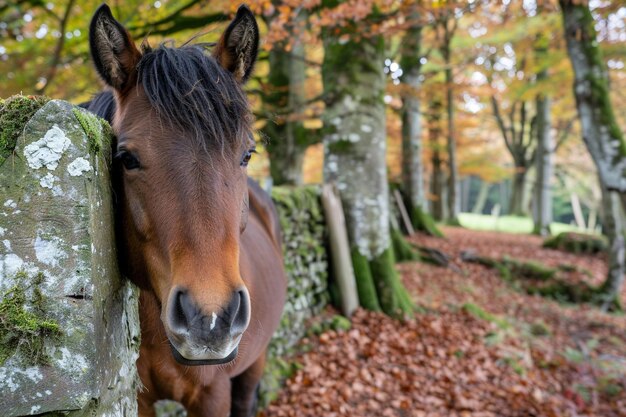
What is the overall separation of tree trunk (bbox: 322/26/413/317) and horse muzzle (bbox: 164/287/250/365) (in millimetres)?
4534

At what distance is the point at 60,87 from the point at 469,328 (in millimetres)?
9061

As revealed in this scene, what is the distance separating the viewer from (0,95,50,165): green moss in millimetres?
1228

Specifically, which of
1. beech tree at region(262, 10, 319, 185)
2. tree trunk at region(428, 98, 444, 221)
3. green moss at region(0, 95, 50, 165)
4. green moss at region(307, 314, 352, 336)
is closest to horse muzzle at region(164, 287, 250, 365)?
green moss at region(0, 95, 50, 165)

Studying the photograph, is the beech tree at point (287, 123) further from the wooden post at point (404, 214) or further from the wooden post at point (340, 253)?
the wooden post at point (404, 214)

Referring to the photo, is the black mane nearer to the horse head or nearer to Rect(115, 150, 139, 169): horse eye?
the horse head

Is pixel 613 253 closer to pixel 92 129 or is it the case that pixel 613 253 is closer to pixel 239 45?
pixel 239 45

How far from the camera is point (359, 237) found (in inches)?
232

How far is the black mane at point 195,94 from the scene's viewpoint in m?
1.61

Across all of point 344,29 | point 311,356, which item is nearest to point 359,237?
point 311,356

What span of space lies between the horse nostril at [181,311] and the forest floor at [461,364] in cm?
291

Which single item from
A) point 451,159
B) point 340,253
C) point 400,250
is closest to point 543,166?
point 451,159

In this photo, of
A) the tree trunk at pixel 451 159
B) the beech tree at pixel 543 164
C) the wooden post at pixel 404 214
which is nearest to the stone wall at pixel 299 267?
the wooden post at pixel 404 214

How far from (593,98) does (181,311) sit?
276 inches

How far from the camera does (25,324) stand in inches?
45.7
